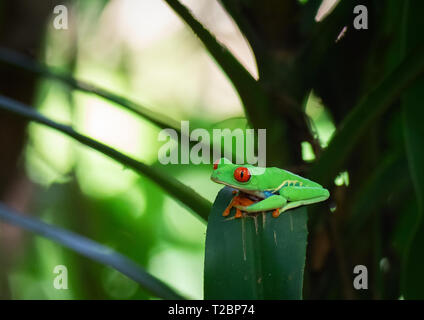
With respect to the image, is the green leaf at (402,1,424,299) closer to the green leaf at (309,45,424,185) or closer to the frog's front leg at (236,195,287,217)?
the green leaf at (309,45,424,185)

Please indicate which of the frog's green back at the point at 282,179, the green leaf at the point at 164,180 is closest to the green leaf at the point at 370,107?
the frog's green back at the point at 282,179

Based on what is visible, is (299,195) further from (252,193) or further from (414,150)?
(414,150)

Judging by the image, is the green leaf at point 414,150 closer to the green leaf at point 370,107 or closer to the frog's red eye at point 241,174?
the green leaf at point 370,107

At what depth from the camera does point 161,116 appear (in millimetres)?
650

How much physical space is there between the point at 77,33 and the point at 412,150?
1.06 m

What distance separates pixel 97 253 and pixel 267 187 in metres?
0.27

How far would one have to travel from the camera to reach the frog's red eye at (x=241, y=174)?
0.53 metres

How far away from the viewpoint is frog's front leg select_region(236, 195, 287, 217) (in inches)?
19.6

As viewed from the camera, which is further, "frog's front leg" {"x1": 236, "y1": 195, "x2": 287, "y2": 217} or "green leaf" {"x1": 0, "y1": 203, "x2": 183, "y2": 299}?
"green leaf" {"x1": 0, "y1": 203, "x2": 183, "y2": 299}

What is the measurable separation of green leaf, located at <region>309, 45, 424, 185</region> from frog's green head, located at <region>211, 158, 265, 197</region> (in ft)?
0.27

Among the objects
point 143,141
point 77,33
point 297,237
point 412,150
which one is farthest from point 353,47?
point 143,141

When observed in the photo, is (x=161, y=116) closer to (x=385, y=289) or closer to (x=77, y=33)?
(x=385, y=289)

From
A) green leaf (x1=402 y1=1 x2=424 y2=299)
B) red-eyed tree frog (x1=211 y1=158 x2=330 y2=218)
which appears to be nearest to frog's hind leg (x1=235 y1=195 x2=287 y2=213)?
red-eyed tree frog (x1=211 y1=158 x2=330 y2=218)
